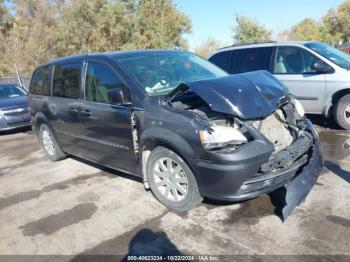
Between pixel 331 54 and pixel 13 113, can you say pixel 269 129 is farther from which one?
pixel 13 113

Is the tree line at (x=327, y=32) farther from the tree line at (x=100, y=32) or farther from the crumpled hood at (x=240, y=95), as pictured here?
the crumpled hood at (x=240, y=95)

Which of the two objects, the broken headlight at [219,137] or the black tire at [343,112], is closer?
the broken headlight at [219,137]

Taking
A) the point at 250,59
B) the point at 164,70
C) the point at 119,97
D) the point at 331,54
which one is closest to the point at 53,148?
the point at 119,97

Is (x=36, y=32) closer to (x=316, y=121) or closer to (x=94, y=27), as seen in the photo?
(x=94, y=27)

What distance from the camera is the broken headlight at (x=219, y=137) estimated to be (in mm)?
3320

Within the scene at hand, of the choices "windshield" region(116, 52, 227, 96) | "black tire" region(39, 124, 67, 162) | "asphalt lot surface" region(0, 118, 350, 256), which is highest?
"windshield" region(116, 52, 227, 96)

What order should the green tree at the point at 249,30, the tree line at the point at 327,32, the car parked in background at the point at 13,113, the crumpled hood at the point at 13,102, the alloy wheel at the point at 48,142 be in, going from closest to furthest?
the alloy wheel at the point at 48,142 < the car parked in background at the point at 13,113 < the crumpled hood at the point at 13,102 < the green tree at the point at 249,30 < the tree line at the point at 327,32

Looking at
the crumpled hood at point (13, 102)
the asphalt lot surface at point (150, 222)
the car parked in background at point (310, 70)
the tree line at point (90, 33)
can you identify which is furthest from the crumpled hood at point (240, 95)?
the tree line at point (90, 33)

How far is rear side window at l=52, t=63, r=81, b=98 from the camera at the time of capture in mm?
5066

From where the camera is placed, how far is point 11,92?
1075cm

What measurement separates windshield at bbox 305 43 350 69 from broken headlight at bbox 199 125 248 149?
14.3 ft

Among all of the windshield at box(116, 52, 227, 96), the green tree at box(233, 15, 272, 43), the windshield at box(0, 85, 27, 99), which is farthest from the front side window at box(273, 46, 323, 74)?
the green tree at box(233, 15, 272, 43)

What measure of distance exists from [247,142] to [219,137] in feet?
0.98

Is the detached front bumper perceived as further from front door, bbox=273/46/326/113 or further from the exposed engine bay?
front door, bbox=273/46/326/113
